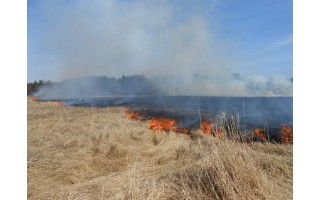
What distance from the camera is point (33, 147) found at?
3346 millimetres

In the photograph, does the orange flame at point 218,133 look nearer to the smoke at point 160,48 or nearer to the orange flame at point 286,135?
the smoke at point 160,48

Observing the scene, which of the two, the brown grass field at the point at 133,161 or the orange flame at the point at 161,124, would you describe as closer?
the brown grass field at the point at 133,161

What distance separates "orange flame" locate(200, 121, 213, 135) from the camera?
3265 millimetres

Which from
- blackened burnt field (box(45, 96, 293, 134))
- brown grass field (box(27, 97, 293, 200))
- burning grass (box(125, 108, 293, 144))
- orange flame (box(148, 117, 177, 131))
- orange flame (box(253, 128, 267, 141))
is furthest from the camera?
orange flame (box(148, 117, 177, 131))

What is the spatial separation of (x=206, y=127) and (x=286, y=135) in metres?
0.68

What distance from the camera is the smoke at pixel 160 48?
122 inches

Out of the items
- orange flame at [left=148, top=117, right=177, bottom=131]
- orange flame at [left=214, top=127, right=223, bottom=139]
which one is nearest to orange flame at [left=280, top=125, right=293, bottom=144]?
orange flame at [left=214, top=127, right=223, bottom=139]

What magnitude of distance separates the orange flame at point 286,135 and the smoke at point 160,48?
359mm

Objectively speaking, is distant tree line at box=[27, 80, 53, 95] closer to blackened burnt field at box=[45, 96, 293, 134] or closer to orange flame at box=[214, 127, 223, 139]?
blackened burnt field at box=[45, 96, 293, 134]

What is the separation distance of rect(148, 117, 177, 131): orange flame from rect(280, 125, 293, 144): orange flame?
3.06 feet

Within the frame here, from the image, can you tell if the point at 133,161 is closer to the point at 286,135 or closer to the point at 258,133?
the point at 258,133

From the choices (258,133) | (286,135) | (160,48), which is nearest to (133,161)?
(160,48)

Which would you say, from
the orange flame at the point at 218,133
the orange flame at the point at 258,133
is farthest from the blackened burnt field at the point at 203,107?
the orange flame at the point at 218,133

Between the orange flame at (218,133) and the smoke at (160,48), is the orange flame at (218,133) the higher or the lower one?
the lower one
